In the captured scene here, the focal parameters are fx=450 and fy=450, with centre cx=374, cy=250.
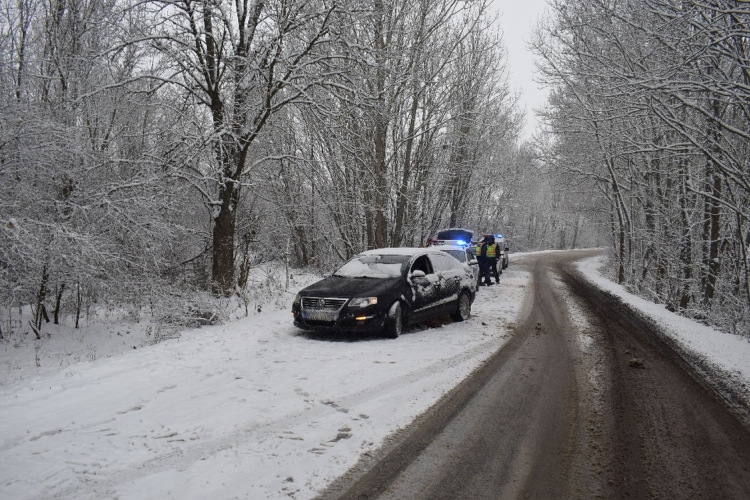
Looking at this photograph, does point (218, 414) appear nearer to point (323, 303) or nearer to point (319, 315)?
point (319, 315)

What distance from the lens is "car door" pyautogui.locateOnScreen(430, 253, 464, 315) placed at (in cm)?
979

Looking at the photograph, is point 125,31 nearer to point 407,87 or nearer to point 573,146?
point 407,87

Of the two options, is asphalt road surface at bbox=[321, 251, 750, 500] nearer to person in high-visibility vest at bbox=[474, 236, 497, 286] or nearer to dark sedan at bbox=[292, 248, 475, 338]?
dark sedan at bbox=[292, 248, 475, 338]

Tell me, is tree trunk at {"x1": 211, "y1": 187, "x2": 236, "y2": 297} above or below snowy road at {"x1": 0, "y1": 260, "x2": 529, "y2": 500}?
above

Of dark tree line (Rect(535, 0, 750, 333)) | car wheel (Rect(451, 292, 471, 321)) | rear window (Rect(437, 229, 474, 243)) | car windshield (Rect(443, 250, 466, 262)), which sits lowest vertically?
car wheel (Rect(451, 292, 471, 321))

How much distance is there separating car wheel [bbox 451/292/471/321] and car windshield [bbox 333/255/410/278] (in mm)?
1882

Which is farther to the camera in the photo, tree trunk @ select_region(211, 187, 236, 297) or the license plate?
tree trunk @ select_region(211, 187, 236, 297)

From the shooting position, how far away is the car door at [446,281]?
979 cm

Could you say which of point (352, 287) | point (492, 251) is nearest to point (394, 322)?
point (352, 287)

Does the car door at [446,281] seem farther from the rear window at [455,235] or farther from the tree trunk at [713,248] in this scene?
the rear window at [455,235]

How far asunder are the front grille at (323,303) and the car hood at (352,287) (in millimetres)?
105

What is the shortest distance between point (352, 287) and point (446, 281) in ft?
8.39

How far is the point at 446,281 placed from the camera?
33.0 feet

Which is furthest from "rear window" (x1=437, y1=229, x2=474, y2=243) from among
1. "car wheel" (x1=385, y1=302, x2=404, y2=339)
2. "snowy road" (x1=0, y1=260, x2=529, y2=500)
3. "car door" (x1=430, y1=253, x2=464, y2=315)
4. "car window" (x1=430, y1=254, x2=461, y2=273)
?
"snowy road" (x1=0, y1=260, x2=529, y2=500)
